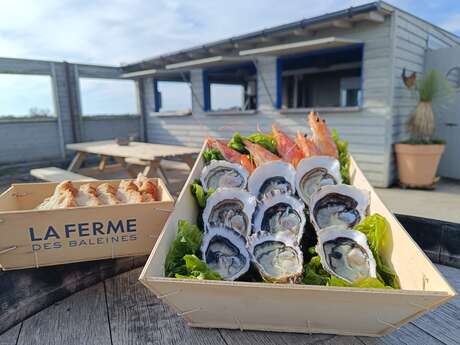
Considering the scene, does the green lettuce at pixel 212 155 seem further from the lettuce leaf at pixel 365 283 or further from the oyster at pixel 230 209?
the lettuce leaf at pixel 365 283

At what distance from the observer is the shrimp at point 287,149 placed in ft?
6.71

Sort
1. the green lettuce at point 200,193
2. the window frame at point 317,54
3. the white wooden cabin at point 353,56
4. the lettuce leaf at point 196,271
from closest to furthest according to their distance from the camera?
the lettuce leaf at point 196,271 → the green lettuce at point 200,193 → the white wooden cabin at point 353,56 → the window frame at point 317,54

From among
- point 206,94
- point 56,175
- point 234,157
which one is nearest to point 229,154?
point 234,157

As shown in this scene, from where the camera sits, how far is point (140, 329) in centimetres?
151

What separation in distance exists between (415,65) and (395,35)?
0.99 m

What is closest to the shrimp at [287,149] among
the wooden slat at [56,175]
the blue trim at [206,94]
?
the wooden slat at [56,175]

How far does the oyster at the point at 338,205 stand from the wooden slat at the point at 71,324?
118 centimetres

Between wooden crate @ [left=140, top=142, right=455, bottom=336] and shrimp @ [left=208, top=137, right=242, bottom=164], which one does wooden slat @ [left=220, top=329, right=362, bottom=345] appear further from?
shrimp @ [left=208, top=137, right=242, bottom=164]

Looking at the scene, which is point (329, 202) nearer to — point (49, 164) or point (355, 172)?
point (355, 172)

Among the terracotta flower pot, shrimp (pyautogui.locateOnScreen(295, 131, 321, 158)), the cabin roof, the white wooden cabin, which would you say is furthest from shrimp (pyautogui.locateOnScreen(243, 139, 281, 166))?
the terracotta flower pot

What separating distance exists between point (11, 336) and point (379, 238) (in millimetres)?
1758

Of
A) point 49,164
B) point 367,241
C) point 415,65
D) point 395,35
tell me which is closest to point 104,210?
Result: point 367,241

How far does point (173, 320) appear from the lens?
5.16 feet

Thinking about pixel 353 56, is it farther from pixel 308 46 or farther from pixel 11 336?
pixel 11 336
